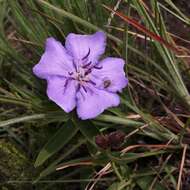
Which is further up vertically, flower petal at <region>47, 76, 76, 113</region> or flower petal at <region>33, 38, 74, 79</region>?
flower petal at <region>33, 38, 74, 79</region>

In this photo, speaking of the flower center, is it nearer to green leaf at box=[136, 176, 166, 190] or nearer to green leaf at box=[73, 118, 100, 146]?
green leaf at box=[73, 118, 100, 146]

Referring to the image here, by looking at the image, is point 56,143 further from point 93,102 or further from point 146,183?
point 146,183

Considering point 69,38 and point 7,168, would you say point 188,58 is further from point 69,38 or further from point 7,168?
point 7,168

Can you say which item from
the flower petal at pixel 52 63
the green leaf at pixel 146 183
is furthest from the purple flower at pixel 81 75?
the green leaf at pixel 146 183

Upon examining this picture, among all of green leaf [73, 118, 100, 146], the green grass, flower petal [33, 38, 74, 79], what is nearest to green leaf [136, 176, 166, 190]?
the green grass

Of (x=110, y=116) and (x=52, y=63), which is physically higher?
(x=52, y=63)

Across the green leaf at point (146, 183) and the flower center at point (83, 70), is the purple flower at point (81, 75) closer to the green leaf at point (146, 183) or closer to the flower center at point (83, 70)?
the flower center at point (83, 70)

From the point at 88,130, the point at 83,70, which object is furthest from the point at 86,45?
the point at 88,130
